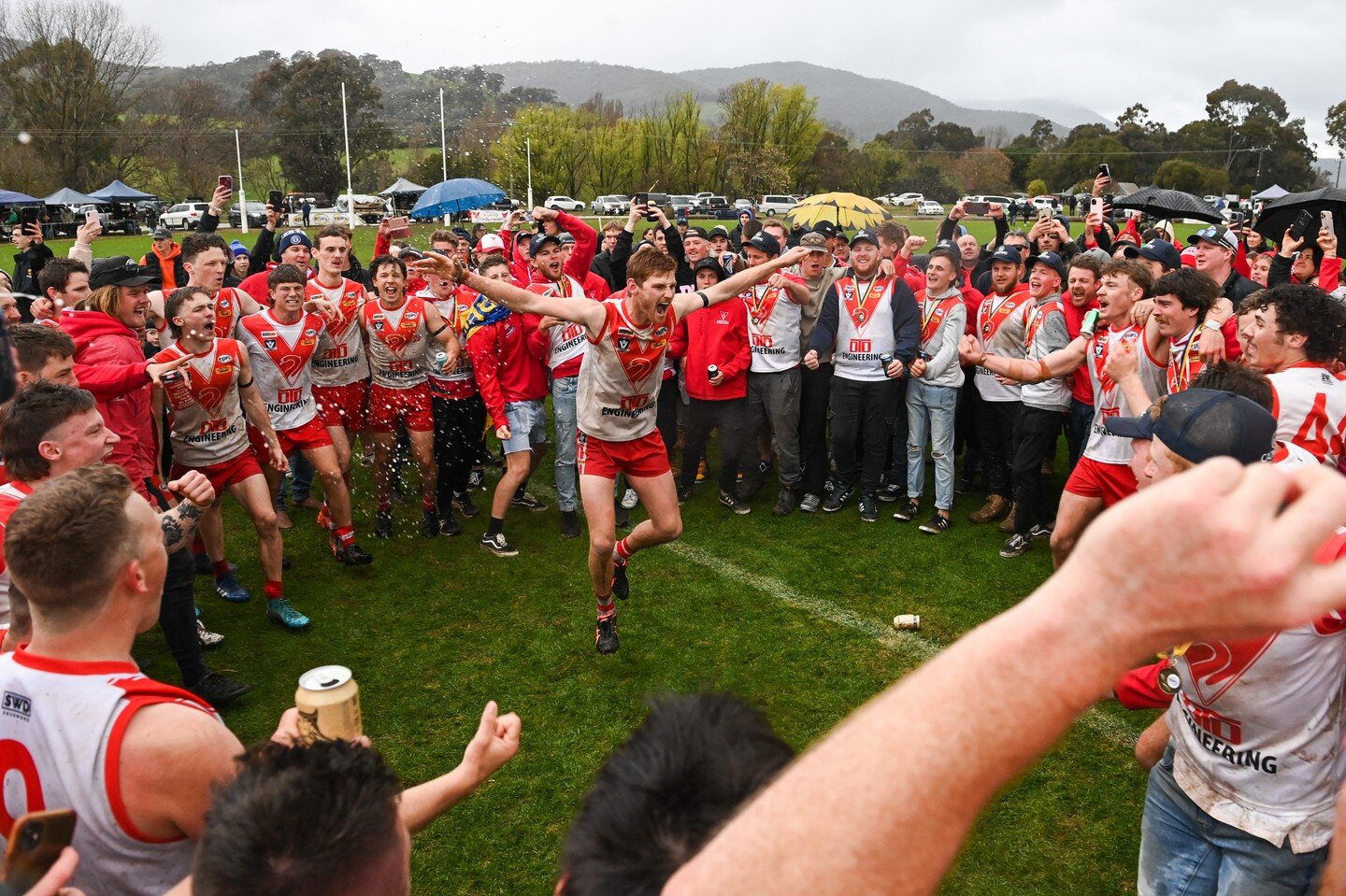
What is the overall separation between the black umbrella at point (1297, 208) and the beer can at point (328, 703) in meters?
8.93

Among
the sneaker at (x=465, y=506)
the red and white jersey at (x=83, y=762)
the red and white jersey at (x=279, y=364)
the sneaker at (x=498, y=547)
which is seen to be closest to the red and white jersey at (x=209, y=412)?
the red and white jersey at (x=279, y=364)

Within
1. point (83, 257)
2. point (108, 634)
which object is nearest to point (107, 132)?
point (83, 257)

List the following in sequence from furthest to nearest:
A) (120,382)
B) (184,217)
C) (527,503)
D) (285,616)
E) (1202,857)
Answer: (184,217) → (527,503) → (285,616) → (120,382) → (1202,857)

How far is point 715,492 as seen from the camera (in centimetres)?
855

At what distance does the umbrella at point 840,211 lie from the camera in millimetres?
11039

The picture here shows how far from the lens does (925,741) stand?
63cm

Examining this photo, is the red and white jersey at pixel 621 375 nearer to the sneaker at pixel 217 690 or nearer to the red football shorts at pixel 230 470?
the red football shorts at pixel 230 470

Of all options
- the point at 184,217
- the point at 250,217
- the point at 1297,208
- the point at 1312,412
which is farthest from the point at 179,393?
the point at 250,217

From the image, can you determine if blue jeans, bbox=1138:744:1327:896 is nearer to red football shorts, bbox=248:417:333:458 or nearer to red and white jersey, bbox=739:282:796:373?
red and white jersey, bbox=739:282:796:373

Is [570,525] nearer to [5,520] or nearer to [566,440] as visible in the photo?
[566,440]

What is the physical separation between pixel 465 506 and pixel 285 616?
229 centimetres

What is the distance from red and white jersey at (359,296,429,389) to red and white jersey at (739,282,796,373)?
9.31 ft

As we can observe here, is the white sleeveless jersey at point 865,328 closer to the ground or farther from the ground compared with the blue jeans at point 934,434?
farther from the ground

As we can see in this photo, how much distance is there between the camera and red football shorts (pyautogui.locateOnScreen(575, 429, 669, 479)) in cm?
572
